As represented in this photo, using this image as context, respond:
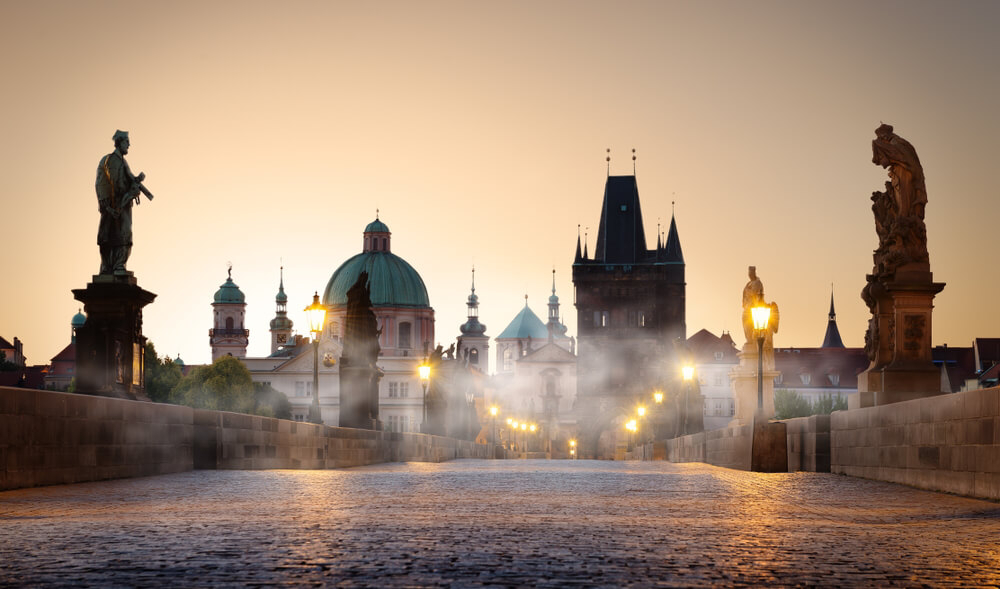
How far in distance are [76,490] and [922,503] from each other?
7564 millimetres

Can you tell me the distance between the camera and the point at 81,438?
1397 cm

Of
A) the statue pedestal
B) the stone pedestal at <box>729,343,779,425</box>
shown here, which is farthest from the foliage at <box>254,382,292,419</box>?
the statue pedestal

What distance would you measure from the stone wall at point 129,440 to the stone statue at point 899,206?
9.24 m

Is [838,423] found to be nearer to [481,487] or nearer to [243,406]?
[481,487]

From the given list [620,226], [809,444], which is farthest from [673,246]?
[809,444]

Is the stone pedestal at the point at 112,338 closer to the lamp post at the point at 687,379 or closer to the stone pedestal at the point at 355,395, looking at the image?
the stone pedestal at the point at 355,395

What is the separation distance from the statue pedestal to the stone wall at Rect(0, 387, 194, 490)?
911cm

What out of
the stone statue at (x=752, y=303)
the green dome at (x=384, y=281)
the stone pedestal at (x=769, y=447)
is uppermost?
the green dome at (x=384, y=281)

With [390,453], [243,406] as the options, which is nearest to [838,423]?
[390,453]

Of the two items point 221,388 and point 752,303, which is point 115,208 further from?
point 221,388

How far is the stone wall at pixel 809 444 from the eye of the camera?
20031 millimetres

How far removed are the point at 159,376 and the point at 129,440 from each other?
311 feet

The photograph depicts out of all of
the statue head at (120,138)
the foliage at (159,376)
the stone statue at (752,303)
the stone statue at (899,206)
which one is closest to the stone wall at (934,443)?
the stone statue at (899,206)

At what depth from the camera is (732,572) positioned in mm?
6633
